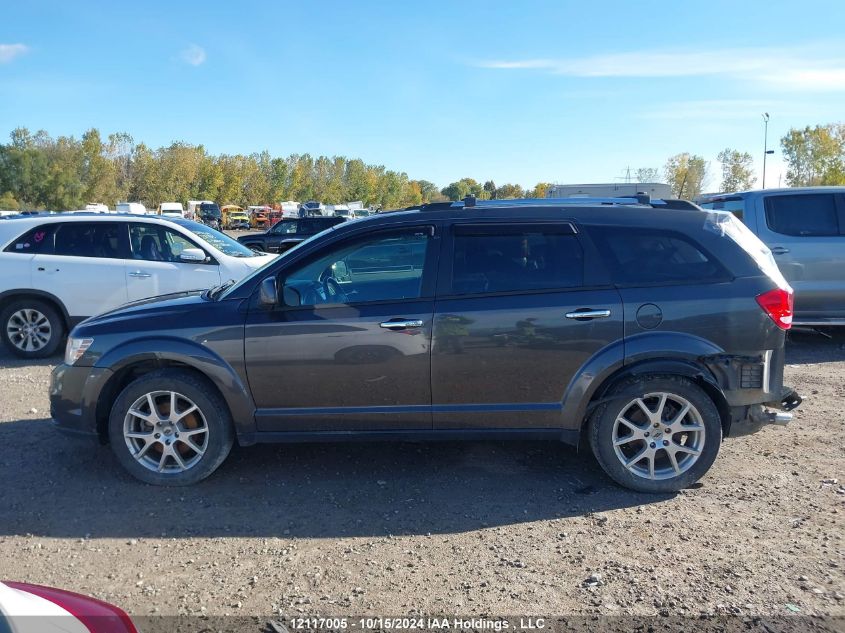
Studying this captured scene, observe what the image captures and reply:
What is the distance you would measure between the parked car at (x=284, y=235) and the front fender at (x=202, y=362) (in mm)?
13560

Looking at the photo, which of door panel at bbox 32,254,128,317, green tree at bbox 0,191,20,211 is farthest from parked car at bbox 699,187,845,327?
green tree at bbox 0,191,20,211

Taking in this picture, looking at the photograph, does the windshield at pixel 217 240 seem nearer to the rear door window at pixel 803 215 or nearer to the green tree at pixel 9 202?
the rear door window at pixel 803 215

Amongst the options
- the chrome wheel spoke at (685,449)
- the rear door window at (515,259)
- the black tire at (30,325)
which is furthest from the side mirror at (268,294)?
the black tire at (30,325)

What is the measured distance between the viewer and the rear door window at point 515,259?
178 inches

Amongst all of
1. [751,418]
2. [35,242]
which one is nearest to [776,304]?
[751,418]

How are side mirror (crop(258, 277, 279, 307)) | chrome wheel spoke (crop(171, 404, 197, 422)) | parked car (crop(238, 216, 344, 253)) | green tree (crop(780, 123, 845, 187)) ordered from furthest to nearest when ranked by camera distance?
green tree (crop(780, 123, 845, 187)) < parked car (crop(238, 216, 344, 253)) < chrome wheel spoke (crop(171, 404, 197, 422)) < side mirror (crop(258, 277, 279, 307))

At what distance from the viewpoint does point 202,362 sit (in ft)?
14.9

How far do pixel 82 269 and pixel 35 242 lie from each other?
73 centimetres

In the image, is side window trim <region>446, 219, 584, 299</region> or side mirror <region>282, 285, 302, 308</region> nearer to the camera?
side window trim <region>446, 219, 584, 299</region>

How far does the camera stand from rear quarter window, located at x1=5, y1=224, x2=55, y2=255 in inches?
345

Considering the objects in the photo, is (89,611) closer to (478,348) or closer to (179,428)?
(179,428)

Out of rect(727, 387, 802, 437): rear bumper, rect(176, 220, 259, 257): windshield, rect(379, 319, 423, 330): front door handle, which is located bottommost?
rect(727, 387, 802, 437): rear bumper

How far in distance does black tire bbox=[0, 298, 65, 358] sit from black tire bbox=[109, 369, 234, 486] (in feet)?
16.1

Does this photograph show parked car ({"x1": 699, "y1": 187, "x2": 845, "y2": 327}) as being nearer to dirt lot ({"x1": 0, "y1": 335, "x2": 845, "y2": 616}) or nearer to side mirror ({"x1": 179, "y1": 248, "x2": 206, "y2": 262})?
dirt lot ({"x1": 0, "y1": 335, "x2": 845, "y2": 616})
